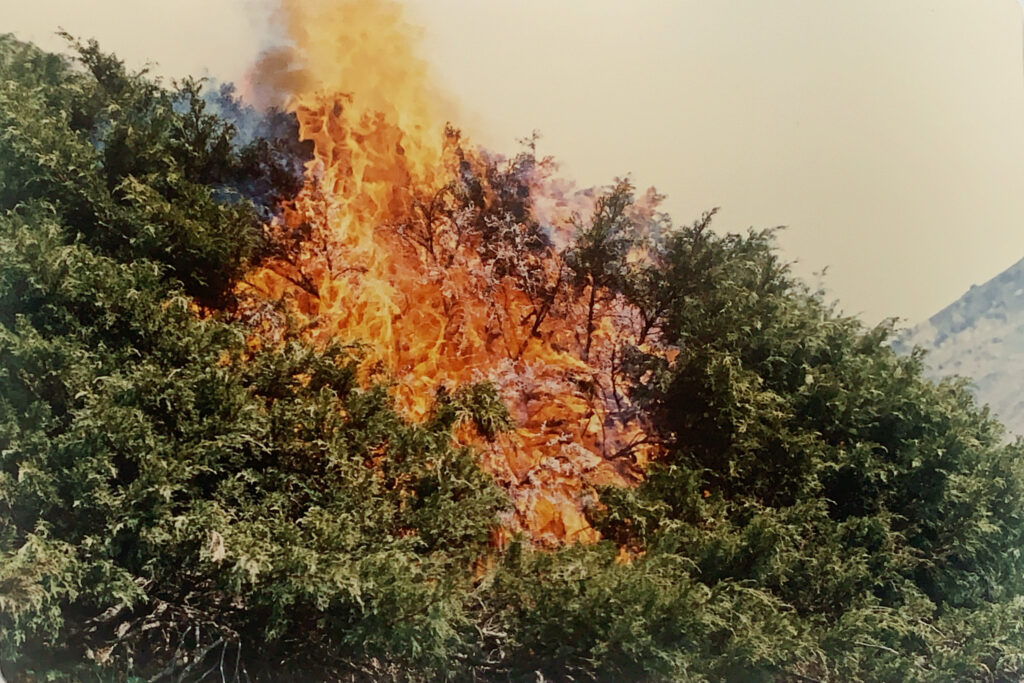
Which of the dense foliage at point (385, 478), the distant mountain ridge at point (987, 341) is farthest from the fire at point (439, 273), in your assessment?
the distant mountain ridge at point (987, 341)

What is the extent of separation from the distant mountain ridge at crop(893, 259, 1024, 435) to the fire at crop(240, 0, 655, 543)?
48.1 inches

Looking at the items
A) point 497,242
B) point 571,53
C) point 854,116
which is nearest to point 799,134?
point 854,116

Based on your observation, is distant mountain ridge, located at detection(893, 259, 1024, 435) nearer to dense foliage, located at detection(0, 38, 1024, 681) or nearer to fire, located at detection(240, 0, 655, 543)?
dense foliage, located at detection(0, 38, 1024, 681)

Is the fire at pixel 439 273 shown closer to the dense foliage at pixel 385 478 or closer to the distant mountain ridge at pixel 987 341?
the dense foliage at pixel 385 478

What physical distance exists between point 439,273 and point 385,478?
81cm

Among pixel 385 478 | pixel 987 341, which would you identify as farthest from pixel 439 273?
pixel 987 341

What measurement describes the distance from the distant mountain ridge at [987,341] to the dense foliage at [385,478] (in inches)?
3.9

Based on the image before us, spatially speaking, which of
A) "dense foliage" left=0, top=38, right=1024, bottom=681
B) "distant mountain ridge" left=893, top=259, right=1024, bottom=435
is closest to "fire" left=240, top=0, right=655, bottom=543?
"dense foliage" left=0, top=38, right=1024, bottom=681

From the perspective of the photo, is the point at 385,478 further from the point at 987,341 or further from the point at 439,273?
the point at 987,341

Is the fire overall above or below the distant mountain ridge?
above

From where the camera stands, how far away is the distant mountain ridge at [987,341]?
124 inches

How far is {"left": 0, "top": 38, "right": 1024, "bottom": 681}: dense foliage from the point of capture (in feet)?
9.09

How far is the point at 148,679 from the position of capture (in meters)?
2.81

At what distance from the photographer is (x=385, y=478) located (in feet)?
9.62
